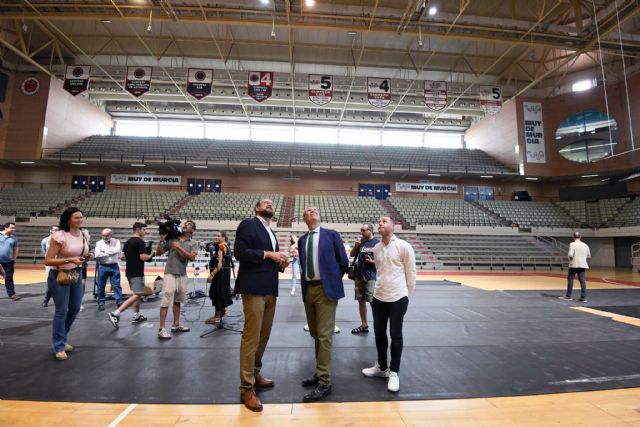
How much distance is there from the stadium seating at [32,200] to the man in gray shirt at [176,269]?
68.7 ft

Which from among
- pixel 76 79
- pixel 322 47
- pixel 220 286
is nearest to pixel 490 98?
pixel 322 47

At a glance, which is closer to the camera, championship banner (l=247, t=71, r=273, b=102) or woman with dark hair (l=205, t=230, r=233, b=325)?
woman with dark hair (l=205, t=230, r=233, b=325)

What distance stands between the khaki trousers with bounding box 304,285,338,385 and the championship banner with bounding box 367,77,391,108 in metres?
14.7

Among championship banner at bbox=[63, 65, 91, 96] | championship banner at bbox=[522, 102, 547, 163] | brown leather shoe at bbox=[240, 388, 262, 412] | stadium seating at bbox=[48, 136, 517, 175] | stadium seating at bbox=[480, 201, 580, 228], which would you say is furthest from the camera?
stadium seating at bbox=[48, 136, 517, 175]

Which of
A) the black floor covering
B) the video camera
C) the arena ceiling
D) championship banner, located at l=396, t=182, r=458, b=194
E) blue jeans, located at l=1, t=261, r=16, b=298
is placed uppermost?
the arena ceiling

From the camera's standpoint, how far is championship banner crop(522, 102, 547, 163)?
22.4 meters

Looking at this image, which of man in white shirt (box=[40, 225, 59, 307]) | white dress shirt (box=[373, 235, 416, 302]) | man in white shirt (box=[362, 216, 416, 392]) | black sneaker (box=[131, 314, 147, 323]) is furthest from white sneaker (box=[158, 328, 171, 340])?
white dress shirt (box=[373, 235, 416, 302])

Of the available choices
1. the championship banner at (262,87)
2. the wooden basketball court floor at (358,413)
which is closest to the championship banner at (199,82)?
the championship banner at (262,87)

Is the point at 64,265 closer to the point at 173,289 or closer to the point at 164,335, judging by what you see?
the point at 173,289

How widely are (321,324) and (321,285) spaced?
0.39 metres

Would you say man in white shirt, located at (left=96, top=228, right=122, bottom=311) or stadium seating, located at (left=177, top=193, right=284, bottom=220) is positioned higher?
stadium seating, located at (left=177, top=193, right=284, bottom=220)

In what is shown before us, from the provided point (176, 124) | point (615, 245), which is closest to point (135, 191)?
point (176, 124)

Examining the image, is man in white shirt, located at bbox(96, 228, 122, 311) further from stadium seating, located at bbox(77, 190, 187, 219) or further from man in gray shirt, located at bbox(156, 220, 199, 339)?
stadium seating, located at bbox(77, 190, 187, 219)

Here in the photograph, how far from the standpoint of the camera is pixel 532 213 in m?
22.1
